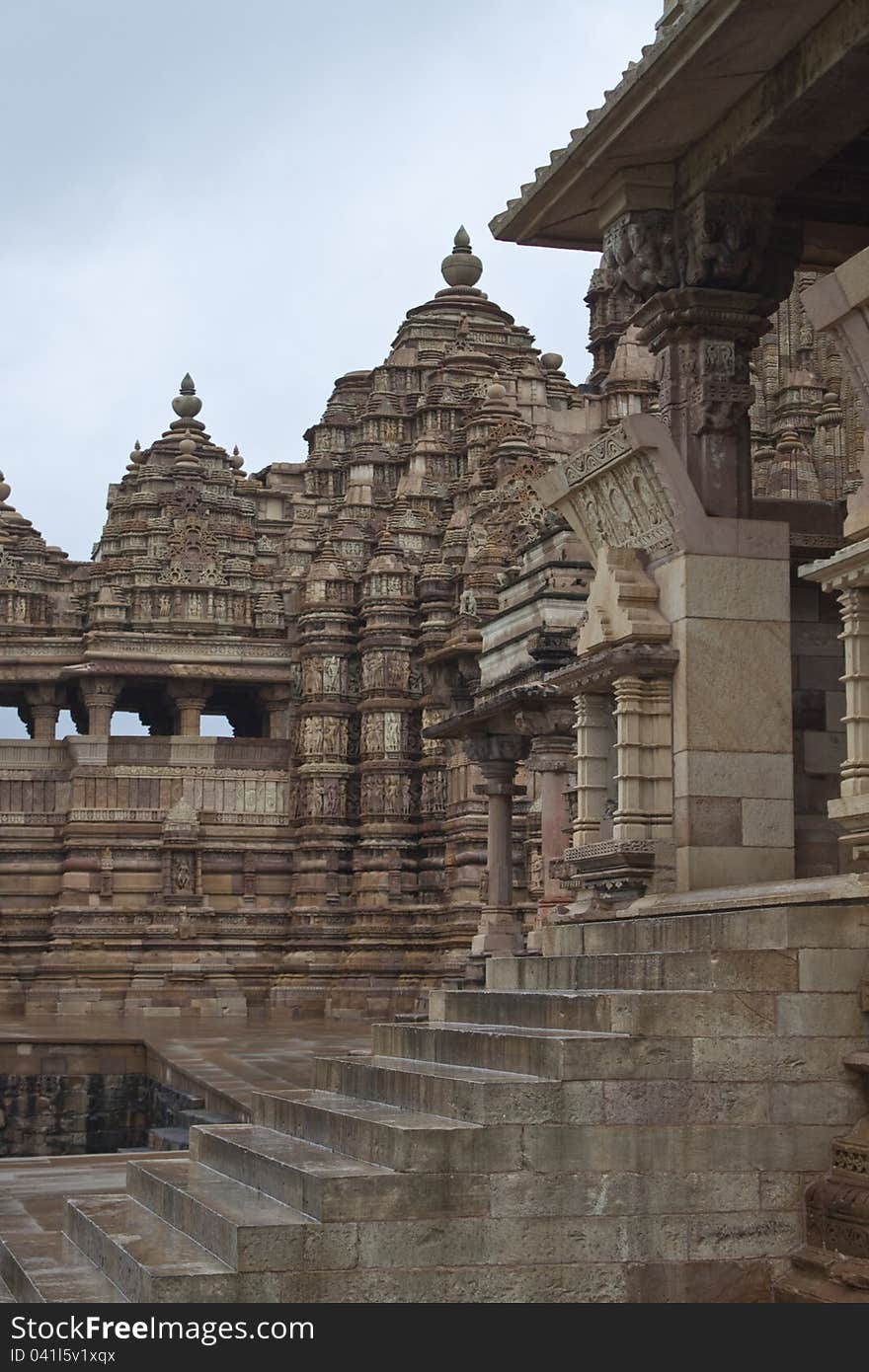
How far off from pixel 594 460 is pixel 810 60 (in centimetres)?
293

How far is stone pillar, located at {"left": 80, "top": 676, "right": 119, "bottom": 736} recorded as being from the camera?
41.5 metres

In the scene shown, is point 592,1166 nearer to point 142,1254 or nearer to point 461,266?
point 142,1254

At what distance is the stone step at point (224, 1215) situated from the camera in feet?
29.2

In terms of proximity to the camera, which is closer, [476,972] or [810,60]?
[810,60]

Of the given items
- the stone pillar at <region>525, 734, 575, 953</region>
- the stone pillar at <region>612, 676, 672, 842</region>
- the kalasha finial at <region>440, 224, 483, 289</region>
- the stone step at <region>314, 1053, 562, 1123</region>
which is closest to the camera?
the stone step at <region>314, 1053, 562, 1123</region>

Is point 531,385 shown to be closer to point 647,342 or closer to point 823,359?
point 823,359

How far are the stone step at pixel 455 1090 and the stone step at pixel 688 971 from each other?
81 cm

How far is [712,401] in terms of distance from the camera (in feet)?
41.5

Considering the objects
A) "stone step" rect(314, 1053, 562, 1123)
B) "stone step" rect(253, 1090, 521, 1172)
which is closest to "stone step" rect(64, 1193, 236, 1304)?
"stone step" rect(253, 1090, 521, 1172)

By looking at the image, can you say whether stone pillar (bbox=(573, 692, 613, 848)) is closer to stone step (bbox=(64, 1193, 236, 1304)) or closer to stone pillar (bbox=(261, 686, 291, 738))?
stone step (bbox=(64, 1193, 236, 1304))

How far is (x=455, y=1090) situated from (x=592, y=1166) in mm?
725

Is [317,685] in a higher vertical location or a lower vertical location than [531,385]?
lower

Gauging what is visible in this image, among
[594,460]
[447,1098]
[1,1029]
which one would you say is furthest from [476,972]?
[447,1098]

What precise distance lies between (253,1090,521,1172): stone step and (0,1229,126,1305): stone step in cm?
126
